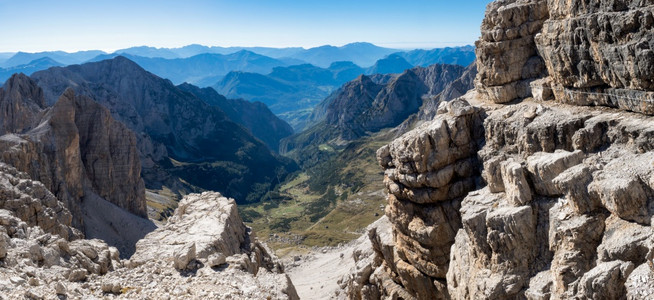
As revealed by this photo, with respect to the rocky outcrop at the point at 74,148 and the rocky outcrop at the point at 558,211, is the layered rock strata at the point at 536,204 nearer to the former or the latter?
the rocky outcrop at the point at 558,211

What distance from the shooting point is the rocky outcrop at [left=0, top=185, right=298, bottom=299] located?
26.9 m

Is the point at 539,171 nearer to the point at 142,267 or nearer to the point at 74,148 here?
the point at 142,267

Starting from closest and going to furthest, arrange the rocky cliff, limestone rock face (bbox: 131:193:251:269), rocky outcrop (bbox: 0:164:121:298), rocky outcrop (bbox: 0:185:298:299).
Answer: the rocky cliff
rocky outcrop (bbox: 0:164:121:298)
rocky outcrop (bbox: 0:185:298:299)
limestone rock face (bbox: 131:193:251:269)

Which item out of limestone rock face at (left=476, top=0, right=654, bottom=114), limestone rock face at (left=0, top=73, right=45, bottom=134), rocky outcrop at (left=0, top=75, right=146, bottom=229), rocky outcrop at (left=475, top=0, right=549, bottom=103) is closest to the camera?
limestone rock face at (left=476, top=0, right=654, bottom=114)

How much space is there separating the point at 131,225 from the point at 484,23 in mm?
93171

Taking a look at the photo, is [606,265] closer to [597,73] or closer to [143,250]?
[597,73]

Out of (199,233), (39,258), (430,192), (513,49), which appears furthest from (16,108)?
(513,49)

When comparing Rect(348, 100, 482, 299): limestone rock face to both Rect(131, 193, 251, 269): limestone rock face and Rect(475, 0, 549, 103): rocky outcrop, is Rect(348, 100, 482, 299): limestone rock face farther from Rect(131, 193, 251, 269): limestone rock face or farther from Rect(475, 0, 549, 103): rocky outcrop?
Rect(131, 193, 251, 269): limestone rock face

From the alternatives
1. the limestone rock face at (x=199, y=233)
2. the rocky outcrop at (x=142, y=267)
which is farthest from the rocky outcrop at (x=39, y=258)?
the limestone rock face at (x=199, y=233)

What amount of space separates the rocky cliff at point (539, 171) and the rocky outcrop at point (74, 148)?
230ft

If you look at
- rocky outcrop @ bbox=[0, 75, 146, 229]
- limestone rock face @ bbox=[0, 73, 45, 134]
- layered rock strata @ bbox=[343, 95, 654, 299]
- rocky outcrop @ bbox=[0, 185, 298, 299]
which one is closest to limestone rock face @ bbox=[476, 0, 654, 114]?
layered rock strata @ bbox=[343, 95, 654, 299]

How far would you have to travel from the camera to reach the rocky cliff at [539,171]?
2283cm

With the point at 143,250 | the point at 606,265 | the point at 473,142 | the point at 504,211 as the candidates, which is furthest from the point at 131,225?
the point at 606,265

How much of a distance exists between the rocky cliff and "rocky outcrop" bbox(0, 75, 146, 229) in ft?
230
